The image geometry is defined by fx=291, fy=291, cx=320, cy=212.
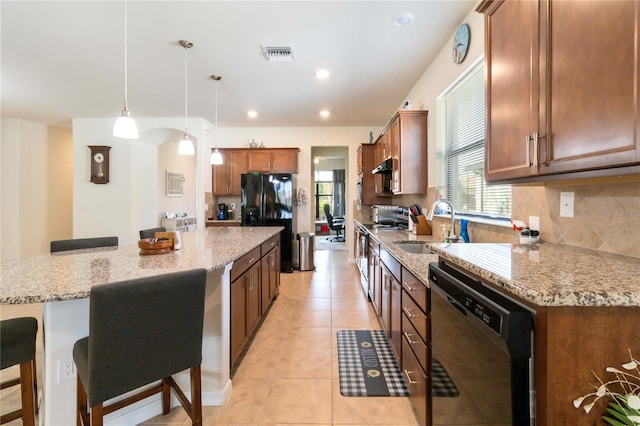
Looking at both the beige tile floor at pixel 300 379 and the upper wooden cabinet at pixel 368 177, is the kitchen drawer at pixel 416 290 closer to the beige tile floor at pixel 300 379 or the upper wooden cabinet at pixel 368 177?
the beige tile floor at pixel 300 379

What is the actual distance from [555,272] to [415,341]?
0.92 m

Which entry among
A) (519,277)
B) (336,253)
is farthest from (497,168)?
(336,253)

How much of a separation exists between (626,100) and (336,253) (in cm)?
638

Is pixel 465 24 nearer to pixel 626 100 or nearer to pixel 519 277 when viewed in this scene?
pixel 626 100

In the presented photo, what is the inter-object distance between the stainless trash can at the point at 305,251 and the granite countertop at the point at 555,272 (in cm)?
385

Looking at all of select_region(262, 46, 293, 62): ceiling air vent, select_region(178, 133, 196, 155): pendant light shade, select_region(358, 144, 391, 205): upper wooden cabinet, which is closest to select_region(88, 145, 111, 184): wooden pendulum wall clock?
select_region(178, 133, 196, 155): pendant light shade

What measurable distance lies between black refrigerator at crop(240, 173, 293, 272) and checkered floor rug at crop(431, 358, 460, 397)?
407 centimetres

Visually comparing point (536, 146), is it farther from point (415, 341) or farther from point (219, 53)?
point (219, 53)

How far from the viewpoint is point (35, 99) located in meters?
4.25

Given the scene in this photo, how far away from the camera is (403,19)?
7.87ft

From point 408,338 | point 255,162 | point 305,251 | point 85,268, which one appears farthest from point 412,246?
point 255,162

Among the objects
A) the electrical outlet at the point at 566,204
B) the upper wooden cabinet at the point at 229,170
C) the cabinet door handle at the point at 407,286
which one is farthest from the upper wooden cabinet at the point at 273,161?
the electrical outlet at the point at 566,204

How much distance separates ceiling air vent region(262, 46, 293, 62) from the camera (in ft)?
9.40

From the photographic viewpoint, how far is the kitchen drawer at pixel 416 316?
4.82ft
